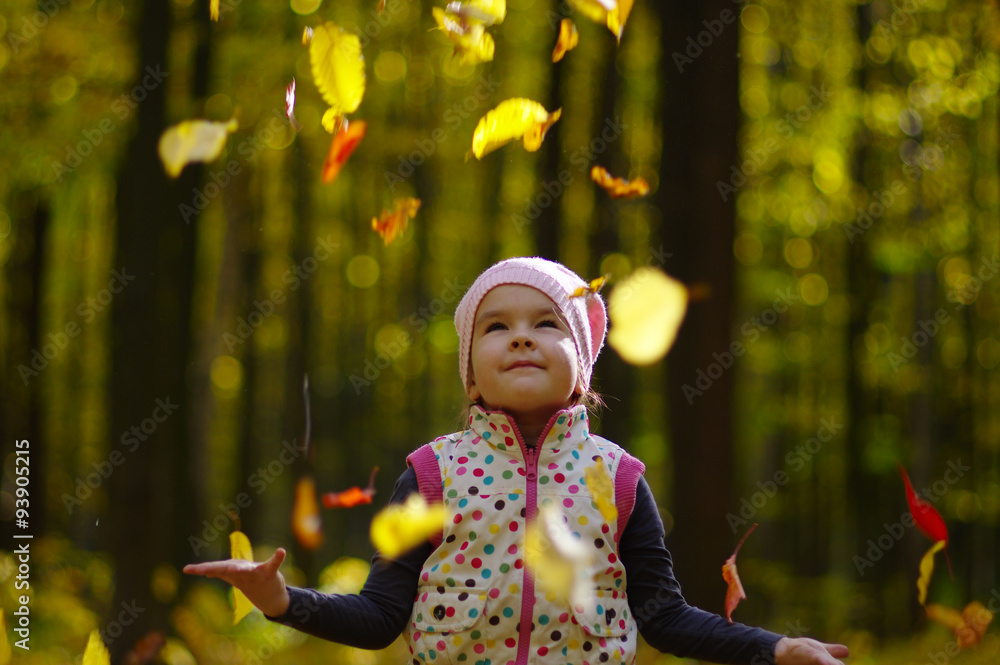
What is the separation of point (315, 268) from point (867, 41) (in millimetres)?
7210

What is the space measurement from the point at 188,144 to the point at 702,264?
3.83m

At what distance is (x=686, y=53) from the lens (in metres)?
4.84

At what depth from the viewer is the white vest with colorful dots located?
212cm

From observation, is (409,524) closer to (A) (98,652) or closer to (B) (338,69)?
(B) (338,69)

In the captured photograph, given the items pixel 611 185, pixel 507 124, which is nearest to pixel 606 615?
pixel 507 124

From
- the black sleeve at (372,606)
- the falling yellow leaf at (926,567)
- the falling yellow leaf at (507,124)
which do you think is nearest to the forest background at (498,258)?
the falling yellow leaf at (926,567)

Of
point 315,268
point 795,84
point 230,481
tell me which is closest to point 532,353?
point 795,84

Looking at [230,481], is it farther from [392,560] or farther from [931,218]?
[392,560]

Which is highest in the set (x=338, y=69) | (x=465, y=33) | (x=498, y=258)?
(x=465, y=33)

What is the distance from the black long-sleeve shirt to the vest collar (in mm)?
202

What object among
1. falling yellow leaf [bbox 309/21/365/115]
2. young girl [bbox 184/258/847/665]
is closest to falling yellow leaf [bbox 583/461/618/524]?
young girl [bbox 184/258/847/665]

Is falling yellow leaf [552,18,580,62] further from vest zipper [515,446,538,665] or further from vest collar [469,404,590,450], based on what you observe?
vest zipper [515,446,538,665]

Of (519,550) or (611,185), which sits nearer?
(519,550)

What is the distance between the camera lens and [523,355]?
2312 mm
